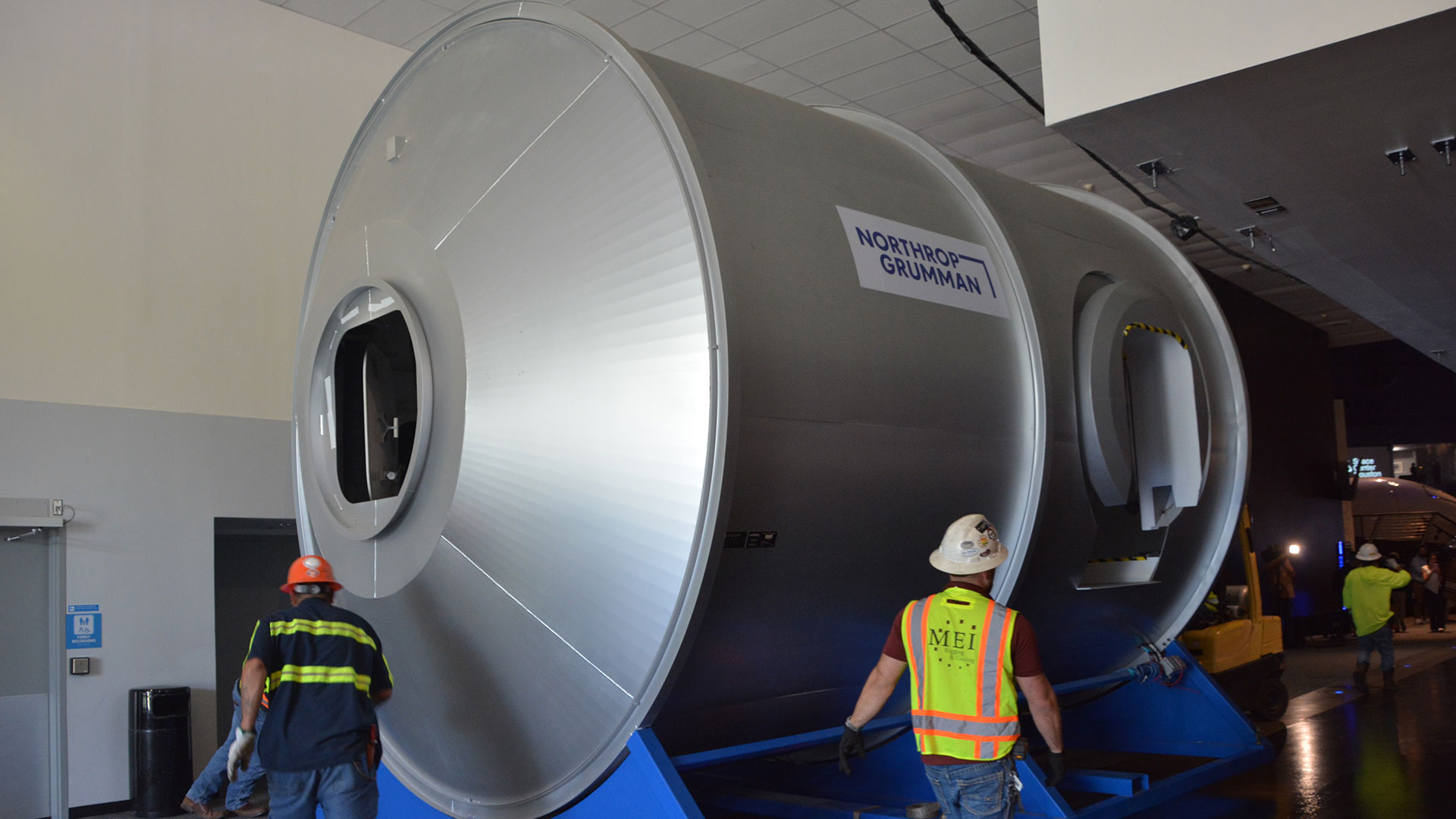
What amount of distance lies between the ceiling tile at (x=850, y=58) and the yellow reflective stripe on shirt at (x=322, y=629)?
7.15m

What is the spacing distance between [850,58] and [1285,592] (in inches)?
462

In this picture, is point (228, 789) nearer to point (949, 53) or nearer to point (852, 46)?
point (852, 46)

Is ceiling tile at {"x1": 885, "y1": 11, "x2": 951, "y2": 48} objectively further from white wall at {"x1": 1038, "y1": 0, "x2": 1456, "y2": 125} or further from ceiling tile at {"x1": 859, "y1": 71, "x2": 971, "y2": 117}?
white wall at {"x1": 1038, "y1": 0, "x2": 1456, "y2": 125}

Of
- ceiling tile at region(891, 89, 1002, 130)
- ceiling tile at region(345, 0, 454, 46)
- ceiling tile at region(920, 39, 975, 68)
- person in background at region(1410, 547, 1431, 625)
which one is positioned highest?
ceiling tile at region(345, 0, 454, 46)

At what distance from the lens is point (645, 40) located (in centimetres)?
943

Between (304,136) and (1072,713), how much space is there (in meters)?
7.10

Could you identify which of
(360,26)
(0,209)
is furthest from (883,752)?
(360,26)

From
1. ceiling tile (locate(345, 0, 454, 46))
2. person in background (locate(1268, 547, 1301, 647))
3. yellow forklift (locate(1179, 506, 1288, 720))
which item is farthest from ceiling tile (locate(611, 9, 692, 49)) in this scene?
person in background (locate(1268, 547, 1301, 647))

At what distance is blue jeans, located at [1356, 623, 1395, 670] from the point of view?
11.3m

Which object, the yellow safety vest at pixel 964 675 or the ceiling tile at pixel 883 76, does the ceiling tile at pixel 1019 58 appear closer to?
the ceiling tile at pixel 883 76

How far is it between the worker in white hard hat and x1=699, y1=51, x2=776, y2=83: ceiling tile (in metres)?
7.14

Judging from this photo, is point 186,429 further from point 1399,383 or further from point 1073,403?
point 1399,383

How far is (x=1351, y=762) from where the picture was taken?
23.8 feet

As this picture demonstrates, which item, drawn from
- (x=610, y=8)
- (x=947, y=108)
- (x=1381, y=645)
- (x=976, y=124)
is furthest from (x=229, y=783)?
(x=1381, y=645)
